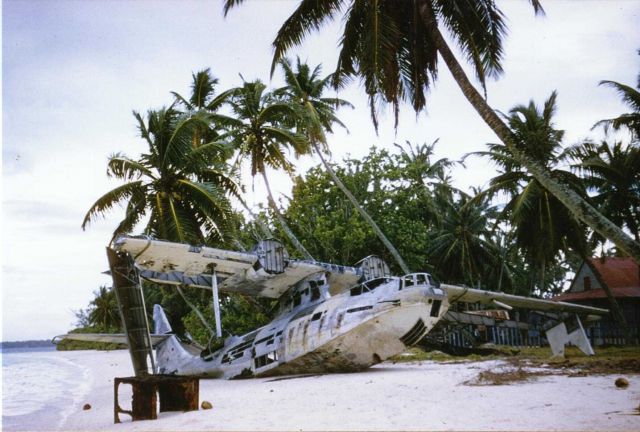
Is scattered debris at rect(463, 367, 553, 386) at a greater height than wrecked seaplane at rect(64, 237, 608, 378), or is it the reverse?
wrecked seaplane at rect(64, 237, 608, 378)

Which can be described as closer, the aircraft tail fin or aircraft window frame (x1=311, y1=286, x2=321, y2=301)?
aircraft window frame (x1=311, y1=286, x2=321, y2=301)

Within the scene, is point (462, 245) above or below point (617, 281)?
above

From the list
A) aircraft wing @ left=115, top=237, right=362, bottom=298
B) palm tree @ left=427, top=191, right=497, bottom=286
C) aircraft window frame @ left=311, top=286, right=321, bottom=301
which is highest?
palm tree @ left=427, top=191, right=497, bottom=286

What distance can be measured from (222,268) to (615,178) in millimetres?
20301

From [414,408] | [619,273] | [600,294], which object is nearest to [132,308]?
[414,408]

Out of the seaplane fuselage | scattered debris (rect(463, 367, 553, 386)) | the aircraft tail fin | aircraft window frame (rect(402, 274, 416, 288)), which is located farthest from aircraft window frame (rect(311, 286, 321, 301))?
the aircraft tail fin

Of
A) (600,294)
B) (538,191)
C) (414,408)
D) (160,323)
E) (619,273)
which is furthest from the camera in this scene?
(619,273)

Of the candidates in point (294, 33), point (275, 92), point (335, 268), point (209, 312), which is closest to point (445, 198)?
point (275, 92)

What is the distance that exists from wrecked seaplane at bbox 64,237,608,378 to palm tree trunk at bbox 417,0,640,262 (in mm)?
3886

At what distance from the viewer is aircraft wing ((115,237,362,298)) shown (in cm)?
1341

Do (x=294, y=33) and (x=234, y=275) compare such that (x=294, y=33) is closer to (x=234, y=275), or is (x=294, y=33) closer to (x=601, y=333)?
(x=234, y=275)

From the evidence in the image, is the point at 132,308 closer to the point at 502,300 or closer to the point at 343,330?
the point at 343,330

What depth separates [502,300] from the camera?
16.2m

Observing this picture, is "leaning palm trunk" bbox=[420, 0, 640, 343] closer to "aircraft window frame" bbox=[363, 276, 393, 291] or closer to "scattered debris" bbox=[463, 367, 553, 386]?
"scattered debris" bbox=[463, 367, 553, 386]
